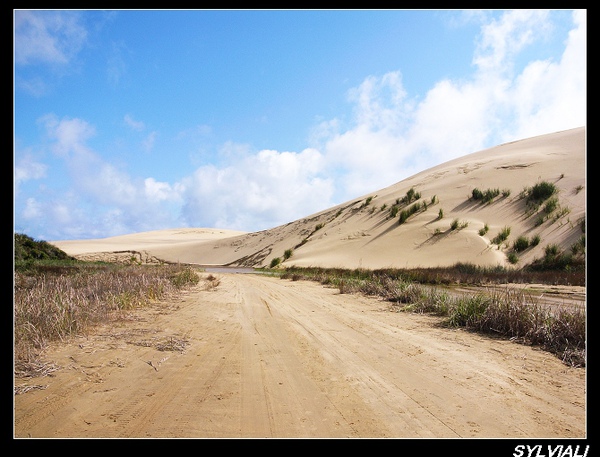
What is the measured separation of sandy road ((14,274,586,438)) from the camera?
312 cm

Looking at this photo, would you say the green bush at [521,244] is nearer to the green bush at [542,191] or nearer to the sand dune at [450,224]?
the sand dune at [450,224]

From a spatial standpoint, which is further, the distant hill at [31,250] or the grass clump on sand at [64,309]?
the distant hill at [31,250]

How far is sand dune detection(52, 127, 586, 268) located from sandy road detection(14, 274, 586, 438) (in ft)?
73.4

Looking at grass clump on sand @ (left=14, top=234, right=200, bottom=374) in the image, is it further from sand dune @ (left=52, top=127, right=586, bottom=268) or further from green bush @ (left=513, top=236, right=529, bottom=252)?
green bush @ (left=513, top=236, right=529, bottom=252)

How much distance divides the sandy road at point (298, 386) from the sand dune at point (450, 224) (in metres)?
22.4

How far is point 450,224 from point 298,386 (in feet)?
103

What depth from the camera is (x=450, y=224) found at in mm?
33062

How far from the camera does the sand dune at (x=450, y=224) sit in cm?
2802

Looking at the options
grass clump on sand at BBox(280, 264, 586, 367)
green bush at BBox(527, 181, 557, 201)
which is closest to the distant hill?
grass clump on sand at BBox(280, 264, 586, 367)

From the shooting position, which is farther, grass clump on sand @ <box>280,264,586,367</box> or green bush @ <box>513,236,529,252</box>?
green bush @ <box>513,236,529,252</box>

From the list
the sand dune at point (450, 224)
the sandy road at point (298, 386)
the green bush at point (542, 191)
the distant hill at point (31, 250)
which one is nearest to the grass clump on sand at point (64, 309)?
the sandy road at point (298, 386)

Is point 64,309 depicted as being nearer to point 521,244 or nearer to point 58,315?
point 58,315

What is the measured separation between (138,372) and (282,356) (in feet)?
5.52
